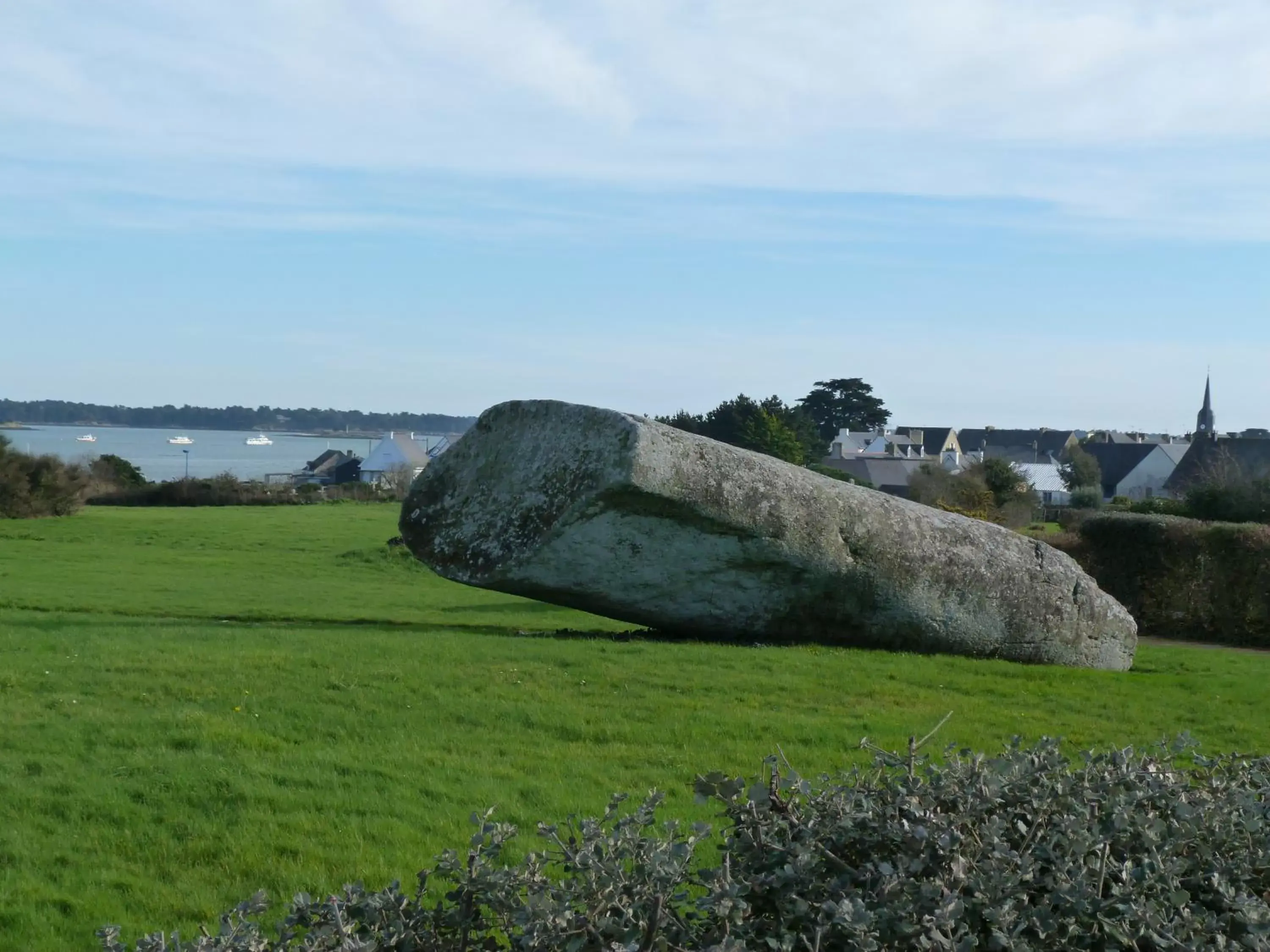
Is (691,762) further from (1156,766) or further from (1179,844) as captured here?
(1179,844)

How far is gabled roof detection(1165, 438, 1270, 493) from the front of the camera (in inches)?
2165

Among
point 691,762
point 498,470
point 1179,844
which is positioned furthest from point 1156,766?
point 498,470

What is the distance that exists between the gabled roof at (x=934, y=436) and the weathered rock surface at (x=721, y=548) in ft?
312

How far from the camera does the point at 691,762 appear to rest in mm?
8086

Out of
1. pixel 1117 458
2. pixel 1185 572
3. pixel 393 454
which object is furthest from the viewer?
pixel 1117 458

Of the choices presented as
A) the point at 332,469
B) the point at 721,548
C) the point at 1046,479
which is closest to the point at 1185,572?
the point at 721,548

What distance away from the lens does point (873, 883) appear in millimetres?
3357

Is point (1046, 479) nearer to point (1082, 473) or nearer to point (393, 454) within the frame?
point (1082, 473)

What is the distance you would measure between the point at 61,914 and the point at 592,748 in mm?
3800

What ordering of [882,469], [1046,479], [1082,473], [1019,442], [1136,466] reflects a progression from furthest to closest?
→ 1. [1019,442]
2. [1136,466]
3. [1046,479]
4. [1082,473]
5. [882,469]

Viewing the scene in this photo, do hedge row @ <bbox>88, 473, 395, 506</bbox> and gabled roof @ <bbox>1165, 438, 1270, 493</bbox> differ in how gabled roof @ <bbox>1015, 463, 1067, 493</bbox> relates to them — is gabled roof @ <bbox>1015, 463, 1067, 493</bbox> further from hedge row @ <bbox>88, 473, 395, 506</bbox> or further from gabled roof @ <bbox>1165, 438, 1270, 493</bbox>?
hedge row @ <bbox>88, 473, 395, 506</bbox>

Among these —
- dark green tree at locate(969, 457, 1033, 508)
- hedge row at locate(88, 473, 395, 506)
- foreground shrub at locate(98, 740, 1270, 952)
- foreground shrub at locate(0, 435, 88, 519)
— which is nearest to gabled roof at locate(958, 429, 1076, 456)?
dark green tree at locate(969, 457, 1033, 508)

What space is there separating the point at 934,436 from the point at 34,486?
285 feet

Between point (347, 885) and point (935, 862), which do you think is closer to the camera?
point (347, 885)
